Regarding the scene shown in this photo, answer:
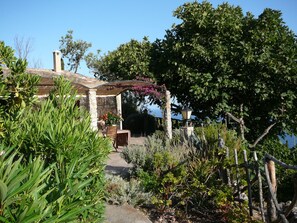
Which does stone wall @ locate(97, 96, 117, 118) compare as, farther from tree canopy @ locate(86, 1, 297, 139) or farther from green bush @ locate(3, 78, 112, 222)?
green bush @ locate(3, 78, 112, 222)

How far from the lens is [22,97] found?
3.16m

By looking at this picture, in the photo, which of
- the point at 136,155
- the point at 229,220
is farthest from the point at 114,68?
the point at 229,220

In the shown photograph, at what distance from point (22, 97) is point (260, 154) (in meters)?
7.75

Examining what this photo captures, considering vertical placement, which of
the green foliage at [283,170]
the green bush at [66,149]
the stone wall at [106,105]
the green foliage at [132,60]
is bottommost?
the green foliage at [283,170]

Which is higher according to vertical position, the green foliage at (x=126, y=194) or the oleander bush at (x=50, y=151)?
the oleander bush at (x=50, y=151)

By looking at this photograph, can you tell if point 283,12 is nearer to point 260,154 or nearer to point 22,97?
point 260,154

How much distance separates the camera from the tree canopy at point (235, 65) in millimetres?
11875

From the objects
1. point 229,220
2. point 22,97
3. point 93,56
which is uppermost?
point 93,56

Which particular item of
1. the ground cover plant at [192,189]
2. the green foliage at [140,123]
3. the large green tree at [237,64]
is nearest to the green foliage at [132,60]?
the large green tree at [237,64]

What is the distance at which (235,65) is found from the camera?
1234cm

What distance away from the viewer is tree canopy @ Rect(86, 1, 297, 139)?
11.9m

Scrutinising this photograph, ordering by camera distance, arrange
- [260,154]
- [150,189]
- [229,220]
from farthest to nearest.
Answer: [260,154], [150,189], [229,220]

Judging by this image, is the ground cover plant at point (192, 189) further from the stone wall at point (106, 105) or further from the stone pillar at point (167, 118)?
the stone wall at point (106, 105)

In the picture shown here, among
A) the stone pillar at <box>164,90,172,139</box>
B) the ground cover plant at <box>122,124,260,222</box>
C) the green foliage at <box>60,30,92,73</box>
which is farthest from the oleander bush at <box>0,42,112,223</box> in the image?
the green foliage at <box>60,30,92,73</box>
